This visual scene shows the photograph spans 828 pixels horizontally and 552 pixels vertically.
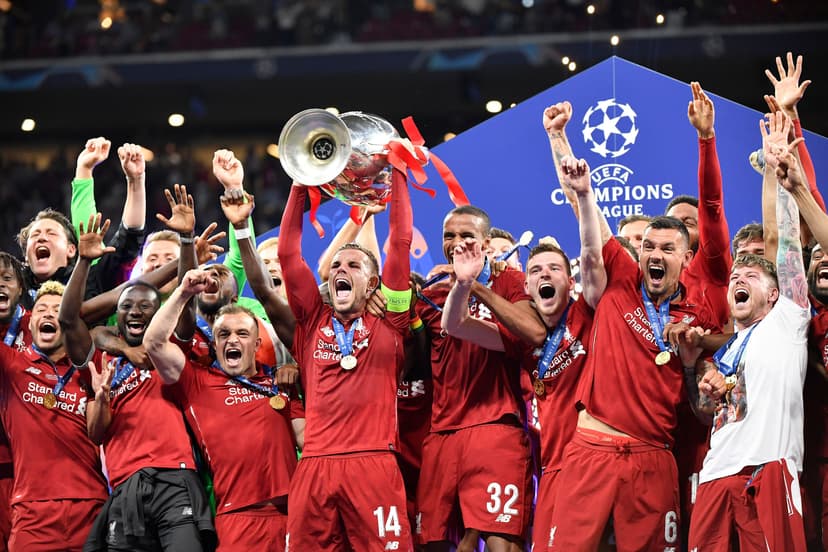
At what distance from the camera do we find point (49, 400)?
5852 mm

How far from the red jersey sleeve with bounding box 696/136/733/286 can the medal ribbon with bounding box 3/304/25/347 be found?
349 centimetres

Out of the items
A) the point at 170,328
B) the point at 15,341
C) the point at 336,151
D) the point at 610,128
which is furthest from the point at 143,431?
the point at 610,128

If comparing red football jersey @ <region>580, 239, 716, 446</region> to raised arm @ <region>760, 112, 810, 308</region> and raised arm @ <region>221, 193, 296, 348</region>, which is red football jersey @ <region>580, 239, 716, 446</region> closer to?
raised arm @ <region>760, 112, 810, 308</region>

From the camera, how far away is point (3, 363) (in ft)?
19.4

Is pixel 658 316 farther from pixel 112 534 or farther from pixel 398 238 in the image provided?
pixel 112 534

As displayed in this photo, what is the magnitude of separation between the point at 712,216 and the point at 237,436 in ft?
8.18

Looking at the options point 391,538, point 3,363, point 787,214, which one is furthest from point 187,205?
point 787,214

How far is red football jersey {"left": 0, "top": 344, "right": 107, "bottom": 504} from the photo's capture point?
577 centimetres

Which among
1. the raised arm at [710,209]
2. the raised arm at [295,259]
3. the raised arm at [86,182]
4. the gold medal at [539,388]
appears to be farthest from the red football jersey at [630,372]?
the raised arm at [86,182]

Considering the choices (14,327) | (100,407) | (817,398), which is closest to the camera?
(817,398)

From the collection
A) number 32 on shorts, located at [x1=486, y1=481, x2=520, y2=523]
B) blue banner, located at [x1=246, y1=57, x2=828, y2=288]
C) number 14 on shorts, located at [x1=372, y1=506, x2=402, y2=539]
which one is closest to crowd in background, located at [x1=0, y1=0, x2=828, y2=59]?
blue banner, located at [x1=246, y1=57, x2=828, y2=288]

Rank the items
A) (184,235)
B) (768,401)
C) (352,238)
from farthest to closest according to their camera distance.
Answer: (352,238) < (184,235) < (768,401)

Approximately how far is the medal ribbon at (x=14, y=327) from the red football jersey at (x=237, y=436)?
936 millimetres

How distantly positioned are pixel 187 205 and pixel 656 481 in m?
2.64
